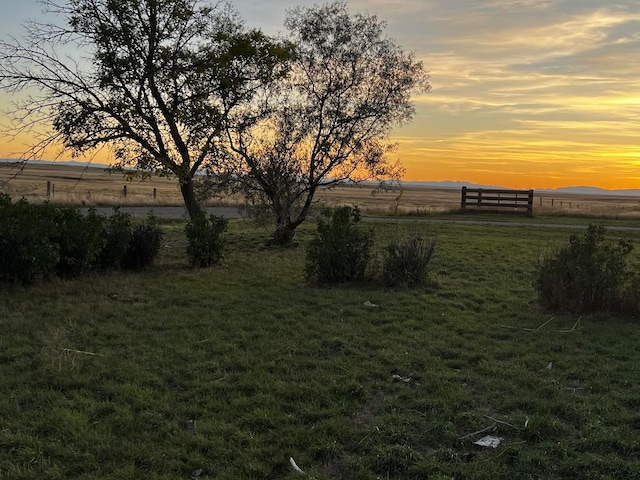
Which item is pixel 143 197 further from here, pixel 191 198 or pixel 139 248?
pixel 139 248

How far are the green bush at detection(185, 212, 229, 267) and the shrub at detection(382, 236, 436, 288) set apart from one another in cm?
392

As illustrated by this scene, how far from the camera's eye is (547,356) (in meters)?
5.71

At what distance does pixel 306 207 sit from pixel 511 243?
6580mm

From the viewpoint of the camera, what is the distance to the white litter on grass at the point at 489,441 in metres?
3.69

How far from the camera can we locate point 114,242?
10234 millimetres

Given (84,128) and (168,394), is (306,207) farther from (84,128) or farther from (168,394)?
(168,394)

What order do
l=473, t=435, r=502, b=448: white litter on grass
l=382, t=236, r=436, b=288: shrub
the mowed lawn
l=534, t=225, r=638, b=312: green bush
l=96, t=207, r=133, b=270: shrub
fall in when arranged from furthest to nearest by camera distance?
1. l=96, t=207, r=133, b=270: shrub
2. l=382, t=236, r=436, b=288: shrub
3. l=534, t=225, r=638, b=312: green bush
4. l=473, t=435, r=502, b=448: white litter on grass
5. the mowed lawn

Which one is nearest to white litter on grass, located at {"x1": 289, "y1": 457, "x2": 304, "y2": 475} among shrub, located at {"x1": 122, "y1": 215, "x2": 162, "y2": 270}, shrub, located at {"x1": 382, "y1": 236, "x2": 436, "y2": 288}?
shrub, located at {"x1": 382, "y1": 236, "x2": 436, "y2": 288}

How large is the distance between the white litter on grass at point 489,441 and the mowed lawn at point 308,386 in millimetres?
34

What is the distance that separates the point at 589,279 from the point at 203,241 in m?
7.42

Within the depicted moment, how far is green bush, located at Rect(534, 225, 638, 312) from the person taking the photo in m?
7.45

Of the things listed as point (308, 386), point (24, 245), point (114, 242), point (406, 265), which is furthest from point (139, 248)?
point (308, 386)

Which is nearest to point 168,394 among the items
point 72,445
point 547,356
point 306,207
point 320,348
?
point 72,445

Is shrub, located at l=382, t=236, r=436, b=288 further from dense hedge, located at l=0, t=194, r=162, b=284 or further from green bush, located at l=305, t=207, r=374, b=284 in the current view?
dense hedge, located at l=0, t=194, r=162, b=284
